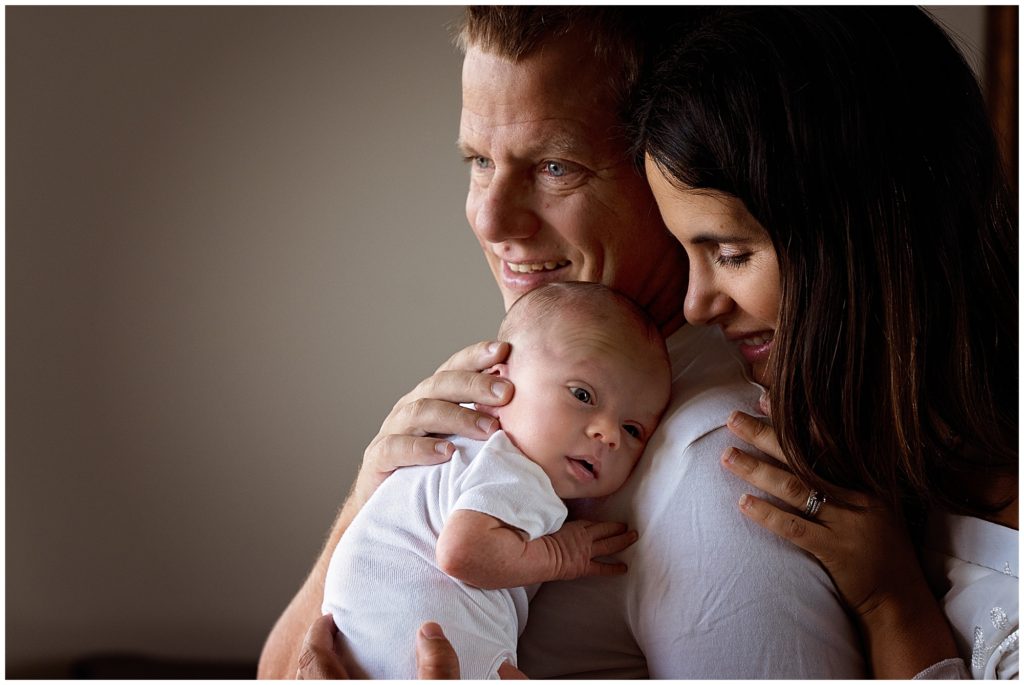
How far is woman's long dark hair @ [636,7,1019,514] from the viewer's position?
861 millimetres

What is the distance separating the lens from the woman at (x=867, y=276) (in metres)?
0.87

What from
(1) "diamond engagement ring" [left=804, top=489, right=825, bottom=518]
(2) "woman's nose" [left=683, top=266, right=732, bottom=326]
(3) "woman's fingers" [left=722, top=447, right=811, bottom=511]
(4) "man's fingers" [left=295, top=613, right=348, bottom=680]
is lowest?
(4) "man's fingers" [left=295, top=613, right=348, bottom=680]

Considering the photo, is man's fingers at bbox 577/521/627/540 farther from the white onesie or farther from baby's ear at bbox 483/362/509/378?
baby's ear at bbox 483/362/509/378

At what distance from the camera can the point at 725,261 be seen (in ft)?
3.14

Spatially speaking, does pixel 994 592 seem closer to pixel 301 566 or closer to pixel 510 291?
pixel 510 291

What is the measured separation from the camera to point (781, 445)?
2.96ft

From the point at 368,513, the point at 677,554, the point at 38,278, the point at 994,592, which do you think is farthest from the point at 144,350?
the point at 994,592

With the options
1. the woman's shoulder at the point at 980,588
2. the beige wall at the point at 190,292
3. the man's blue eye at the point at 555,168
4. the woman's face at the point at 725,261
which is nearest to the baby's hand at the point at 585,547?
the woman's face at the point at 725,261

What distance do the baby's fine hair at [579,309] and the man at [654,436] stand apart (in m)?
0.06

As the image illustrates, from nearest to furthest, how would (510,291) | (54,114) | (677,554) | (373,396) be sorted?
(677,554)
(510,291)
(373,396)
(54,114)

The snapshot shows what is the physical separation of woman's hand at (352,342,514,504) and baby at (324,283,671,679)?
14 millimetres

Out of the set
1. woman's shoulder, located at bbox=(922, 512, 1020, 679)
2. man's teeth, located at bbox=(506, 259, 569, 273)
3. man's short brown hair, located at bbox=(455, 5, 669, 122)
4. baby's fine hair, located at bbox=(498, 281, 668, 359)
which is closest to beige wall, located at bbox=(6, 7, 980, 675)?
man's teeth, located at bbox=(506, 259, 569, 273)

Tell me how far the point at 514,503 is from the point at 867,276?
40cm

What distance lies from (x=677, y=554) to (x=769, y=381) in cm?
20
